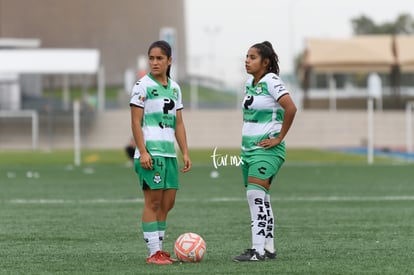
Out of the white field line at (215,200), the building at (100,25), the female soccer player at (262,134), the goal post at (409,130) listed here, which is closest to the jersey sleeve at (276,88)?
the female soccer player at (262,134)

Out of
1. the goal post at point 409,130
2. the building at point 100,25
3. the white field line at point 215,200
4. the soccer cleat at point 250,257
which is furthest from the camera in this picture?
the building at point 100,25

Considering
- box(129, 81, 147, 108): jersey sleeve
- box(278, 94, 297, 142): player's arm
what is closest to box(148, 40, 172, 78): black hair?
box(129, 81, 147, 108): jersey sleeve

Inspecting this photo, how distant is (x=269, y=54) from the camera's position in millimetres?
9898

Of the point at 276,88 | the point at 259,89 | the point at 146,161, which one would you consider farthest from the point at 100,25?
the point at 146,161

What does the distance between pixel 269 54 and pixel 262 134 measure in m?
0.70

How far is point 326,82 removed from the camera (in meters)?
99.1

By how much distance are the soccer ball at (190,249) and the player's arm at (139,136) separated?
73 cm

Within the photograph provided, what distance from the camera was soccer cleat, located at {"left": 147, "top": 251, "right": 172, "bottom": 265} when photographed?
9.45 metres

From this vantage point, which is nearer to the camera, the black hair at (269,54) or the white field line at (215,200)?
the black hair at (269,54)

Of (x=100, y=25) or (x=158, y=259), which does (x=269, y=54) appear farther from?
(x=100, y=25)

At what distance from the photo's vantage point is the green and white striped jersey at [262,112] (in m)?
9.77

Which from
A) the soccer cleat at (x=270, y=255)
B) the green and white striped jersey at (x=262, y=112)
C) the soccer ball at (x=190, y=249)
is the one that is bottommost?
the soccer cleat at (x=270, y=255)

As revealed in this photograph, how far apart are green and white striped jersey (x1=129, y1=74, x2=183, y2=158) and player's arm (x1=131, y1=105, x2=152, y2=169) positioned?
5 centimetres

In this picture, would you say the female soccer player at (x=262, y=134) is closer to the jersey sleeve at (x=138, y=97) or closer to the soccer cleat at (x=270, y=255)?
the soccer cleat at (x=270, y=255)
